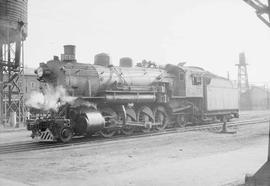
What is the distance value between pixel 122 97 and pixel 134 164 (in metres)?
7.63

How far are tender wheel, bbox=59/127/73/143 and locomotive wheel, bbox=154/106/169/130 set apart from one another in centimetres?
607

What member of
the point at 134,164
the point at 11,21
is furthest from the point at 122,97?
the point at 11,21

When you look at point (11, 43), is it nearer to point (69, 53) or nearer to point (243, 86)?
point (69, 53)

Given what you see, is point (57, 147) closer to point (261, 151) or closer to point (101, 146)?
point (101, 146)

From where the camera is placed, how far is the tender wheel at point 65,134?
44.8 feet

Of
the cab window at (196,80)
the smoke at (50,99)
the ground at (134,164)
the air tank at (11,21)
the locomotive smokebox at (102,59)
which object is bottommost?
the ground at (134,164)

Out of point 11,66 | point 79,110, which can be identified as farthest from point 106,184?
point 11,66

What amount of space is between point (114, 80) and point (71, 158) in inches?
278

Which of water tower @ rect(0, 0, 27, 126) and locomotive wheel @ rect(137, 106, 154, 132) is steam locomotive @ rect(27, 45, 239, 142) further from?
water tower @ rect(0, 0, 27, 126)

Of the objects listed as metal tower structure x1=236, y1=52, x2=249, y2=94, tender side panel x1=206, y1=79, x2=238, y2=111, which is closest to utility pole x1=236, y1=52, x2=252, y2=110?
A: metal tower structure x1=236, y1=52, x2=249, y2=94

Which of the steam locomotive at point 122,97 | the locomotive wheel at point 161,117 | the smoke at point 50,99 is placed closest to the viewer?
the steam locomotive at point 122,97

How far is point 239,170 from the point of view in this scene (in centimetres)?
763

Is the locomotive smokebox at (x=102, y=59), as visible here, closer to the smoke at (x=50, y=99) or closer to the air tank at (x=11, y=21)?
the smoke at (x=50, y=99)

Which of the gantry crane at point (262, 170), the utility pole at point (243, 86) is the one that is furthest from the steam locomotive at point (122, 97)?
the utility pole at point (243, 86)
